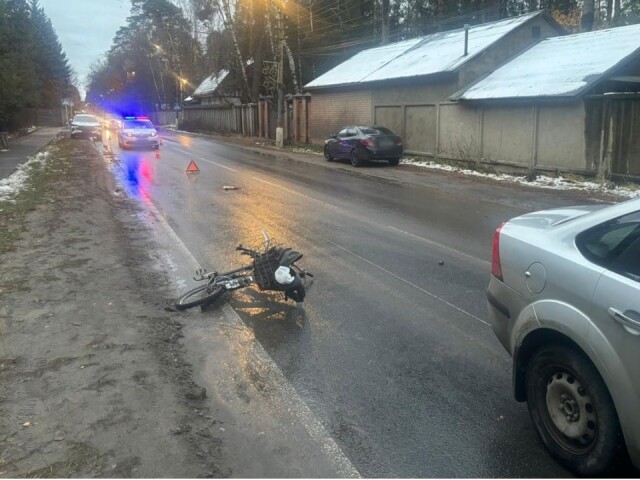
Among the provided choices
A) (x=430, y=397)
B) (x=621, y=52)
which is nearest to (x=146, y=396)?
(x=430, y=397)

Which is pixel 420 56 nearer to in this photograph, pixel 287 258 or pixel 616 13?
pixel 287 258

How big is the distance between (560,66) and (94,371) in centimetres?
1850

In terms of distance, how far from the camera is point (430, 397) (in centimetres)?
404

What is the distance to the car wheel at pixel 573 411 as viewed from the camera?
2.86 metres

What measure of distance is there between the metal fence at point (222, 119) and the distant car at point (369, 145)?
21.2 meters

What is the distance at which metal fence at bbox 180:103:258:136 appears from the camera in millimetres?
43312

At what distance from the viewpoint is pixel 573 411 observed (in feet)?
10.1

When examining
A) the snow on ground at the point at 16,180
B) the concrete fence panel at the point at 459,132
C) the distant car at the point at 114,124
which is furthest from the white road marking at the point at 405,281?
the distant car at the point at 114,124

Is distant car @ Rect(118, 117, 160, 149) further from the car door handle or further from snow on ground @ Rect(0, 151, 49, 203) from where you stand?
the car door handle

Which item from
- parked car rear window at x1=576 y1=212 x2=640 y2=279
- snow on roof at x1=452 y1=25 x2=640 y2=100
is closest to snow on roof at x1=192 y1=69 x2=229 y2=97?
snow on roof at x1=452 y1=25 x2=640 y2=100

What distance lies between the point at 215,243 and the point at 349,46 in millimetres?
39059

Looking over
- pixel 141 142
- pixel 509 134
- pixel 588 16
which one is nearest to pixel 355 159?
pixel 509 134

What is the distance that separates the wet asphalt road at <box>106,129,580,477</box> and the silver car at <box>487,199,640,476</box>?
29 cm

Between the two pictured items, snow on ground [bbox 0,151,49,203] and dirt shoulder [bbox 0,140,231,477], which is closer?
dirt shoulder [bbox 0,140,231,477]
